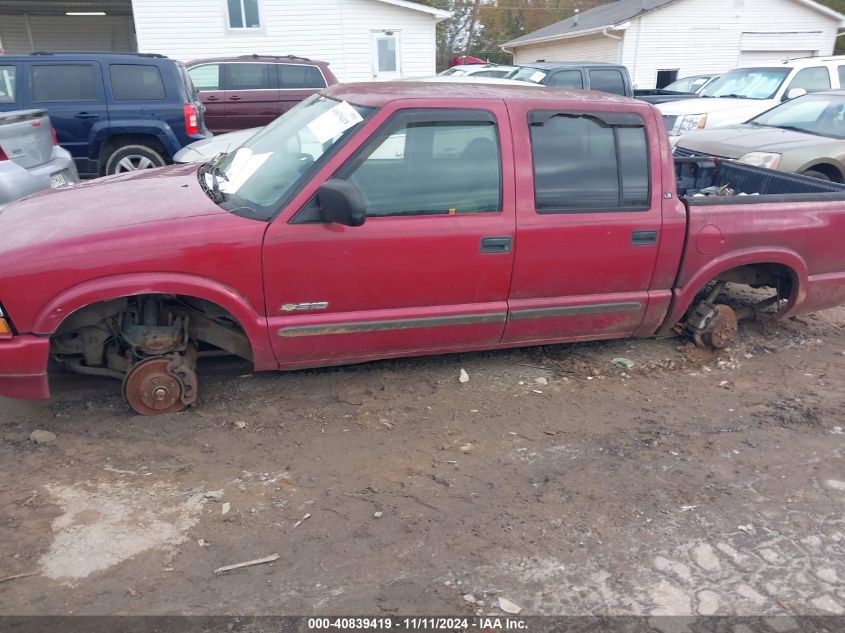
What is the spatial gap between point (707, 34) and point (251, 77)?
2003 centimetres

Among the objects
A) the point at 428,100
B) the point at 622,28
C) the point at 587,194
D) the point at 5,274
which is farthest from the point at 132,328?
the point at 622,28

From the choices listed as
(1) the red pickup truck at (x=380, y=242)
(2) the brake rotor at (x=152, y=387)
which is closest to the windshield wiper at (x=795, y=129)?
(1) the red pickup truck at (x=380, y=242)

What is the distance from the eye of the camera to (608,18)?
87.4ft

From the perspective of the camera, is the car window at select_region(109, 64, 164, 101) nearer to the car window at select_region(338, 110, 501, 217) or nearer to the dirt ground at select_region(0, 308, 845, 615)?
the dirt ground at select_region(0, 308, 845, 615)

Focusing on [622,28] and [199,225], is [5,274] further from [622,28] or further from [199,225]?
[622,28]

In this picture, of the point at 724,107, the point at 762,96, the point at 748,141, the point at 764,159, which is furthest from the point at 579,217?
the point at 762,96

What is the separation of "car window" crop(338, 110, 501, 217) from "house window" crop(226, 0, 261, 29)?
1724 centimetres

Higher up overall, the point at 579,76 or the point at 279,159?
the point at 579,76

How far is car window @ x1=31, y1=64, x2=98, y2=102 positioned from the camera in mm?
8414

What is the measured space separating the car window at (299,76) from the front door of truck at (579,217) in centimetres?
959

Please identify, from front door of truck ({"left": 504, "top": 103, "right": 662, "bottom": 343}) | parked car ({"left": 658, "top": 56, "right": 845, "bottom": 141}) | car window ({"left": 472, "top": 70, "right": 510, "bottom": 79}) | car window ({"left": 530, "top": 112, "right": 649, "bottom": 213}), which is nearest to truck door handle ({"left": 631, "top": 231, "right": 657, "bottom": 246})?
front door of truck ({"left": 504, "top": 103, "right": 662, "bottom": 343})

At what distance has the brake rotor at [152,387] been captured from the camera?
11.8 feet

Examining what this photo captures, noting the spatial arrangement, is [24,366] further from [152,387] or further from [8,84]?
[8,84]

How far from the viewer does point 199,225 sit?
341cm
